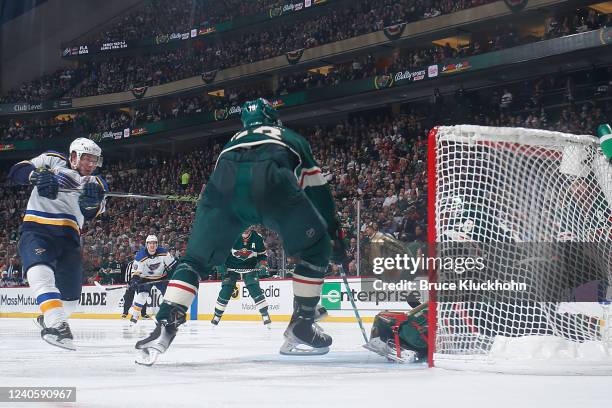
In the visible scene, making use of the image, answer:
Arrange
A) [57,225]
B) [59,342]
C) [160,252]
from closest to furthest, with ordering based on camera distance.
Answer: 1. [59,342]
2. [57,225]
3. [160,252]

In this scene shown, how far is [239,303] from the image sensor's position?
558 inches

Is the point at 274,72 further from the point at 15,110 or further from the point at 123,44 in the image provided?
the point at 15,110

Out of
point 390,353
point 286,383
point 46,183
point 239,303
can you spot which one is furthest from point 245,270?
point 286,383

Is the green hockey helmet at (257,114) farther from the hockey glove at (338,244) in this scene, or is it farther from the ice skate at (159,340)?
the ice skate at (159,340)

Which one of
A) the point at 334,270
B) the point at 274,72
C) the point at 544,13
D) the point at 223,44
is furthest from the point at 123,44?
the point at 334,270

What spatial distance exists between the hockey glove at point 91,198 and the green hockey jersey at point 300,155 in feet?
5.50

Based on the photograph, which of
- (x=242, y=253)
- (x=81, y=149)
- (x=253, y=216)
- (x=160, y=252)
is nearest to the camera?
(x=253, y=216)

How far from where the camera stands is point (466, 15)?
22422 mm

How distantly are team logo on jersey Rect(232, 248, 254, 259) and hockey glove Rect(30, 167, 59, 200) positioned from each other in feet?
16.1

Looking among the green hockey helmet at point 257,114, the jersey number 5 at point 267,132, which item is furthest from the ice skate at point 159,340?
the green hockey helmet at point 257,114

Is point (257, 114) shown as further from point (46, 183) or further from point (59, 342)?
point (59, 342)

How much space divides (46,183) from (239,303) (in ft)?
28.9

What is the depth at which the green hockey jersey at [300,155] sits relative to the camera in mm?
4465

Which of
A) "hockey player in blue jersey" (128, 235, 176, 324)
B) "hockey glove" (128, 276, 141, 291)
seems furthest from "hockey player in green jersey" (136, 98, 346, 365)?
"hockey glove" (128, 276, 141, 291)
